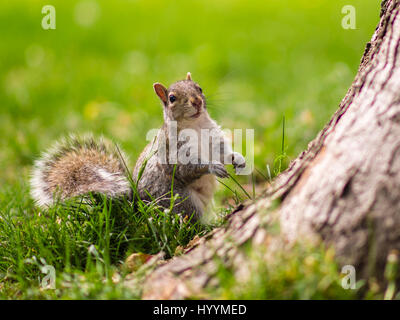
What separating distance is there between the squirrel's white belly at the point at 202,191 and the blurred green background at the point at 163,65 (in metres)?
0.44

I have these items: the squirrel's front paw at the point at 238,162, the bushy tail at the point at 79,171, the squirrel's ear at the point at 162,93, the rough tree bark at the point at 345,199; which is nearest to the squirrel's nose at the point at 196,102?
the squirrel's ear at the point at 162,93

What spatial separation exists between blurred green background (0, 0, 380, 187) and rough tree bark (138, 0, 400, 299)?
119 cm

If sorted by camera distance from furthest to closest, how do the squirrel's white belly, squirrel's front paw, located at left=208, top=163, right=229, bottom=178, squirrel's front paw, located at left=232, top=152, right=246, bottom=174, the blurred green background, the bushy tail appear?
the blurred green background
squirrel's front paw, located at left=232, top=152, right=246, bottom=174
the squirrel's white belly
squirrel's front paw, located at left=208, top=163, right=229, bottom=178
the bushy tail

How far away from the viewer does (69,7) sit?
660 cm

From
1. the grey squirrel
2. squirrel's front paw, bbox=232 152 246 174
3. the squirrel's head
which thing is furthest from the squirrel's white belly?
the squirrel's head

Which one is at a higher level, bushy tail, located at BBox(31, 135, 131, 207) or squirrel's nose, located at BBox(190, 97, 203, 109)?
squirrel's nose, located at BBox(190, 97, 203, 109)

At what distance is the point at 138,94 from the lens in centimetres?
424

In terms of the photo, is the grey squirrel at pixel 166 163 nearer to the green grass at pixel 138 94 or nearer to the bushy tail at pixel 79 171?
the bushy tail at pixel 79 171

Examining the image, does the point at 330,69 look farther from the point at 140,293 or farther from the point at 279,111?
the point at 140,293

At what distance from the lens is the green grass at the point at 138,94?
5.78ft

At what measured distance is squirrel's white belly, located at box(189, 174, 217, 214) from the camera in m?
2.32

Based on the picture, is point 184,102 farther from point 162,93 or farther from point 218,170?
point 218,170

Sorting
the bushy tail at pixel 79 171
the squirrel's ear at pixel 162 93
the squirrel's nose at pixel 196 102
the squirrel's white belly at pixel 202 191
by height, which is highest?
the squirrel's ear at pixel 162 93

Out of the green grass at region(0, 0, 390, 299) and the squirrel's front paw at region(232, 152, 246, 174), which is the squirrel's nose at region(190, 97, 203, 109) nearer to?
the squirrel's front paw at region(232, 152, 246, 174)
